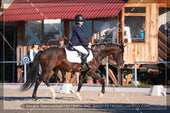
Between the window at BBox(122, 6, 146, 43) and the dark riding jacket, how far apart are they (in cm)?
787

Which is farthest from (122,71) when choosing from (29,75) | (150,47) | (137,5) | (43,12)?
(29,75)

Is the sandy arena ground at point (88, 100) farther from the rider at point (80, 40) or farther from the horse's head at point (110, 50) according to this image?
the horse's head at point (110, 50)

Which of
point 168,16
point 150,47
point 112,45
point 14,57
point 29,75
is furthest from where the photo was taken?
point 14,57

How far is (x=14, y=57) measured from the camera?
2316cm

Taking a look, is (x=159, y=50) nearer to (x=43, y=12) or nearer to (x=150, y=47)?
(x=150, y=47)

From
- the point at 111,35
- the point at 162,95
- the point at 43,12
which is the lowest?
the point at 162,95

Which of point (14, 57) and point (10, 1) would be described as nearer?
point (10, 1)

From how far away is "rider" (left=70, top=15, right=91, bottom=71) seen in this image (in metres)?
11.5

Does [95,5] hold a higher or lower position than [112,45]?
higher

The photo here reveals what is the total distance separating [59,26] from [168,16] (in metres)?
5.95

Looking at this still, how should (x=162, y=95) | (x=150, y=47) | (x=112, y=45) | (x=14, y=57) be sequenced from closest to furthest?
(x=112, y=45), (x=162, y=95), (x=150, y=47), (x=14, y=57)

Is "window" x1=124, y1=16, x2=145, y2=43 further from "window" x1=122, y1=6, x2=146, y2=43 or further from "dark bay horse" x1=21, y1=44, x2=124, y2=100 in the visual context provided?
"dark bay horse" x1=21, y1=44, x2=124, y2=100

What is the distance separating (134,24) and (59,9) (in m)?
4.05

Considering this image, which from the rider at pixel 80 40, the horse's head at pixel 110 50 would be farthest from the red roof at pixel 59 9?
the rider at pixel 80 40
